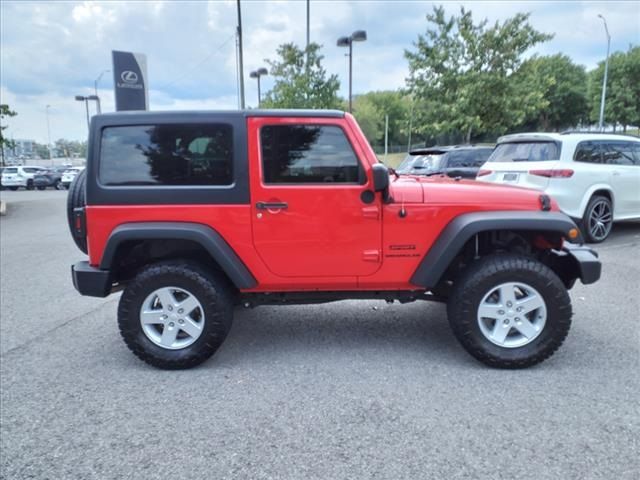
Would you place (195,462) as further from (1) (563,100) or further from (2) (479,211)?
(1) (563,100)

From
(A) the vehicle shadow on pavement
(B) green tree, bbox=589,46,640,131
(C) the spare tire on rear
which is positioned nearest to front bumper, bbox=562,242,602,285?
(A) the vehicle shadow on pavement

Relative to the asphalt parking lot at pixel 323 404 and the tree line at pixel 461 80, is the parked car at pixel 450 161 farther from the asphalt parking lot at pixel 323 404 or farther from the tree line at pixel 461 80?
the tree line at pixel 461 80

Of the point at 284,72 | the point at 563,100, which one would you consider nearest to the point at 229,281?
the point at 284,72

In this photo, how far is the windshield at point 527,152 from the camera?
7.07 m

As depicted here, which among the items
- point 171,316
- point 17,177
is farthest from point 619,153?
point 17,177

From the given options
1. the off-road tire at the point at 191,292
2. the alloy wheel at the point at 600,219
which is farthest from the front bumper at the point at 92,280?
the alloy wheel at the point at 600,219

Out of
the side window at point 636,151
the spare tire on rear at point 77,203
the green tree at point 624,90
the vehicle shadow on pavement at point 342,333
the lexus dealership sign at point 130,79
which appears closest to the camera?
the spare tire on rear at point 77,203

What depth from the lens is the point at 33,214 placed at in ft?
49.6

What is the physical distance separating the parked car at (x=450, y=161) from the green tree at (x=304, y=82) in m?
9.11

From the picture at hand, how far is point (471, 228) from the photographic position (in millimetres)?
3271

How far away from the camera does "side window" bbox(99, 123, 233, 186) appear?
11.0ft

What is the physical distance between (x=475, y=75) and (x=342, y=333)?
17.5 meters

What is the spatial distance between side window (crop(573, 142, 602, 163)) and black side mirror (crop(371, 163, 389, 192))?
17.2 ft

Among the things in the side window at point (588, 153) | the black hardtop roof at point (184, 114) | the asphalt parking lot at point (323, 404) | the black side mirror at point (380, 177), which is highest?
the black hardtop roof at point (184, 114)
